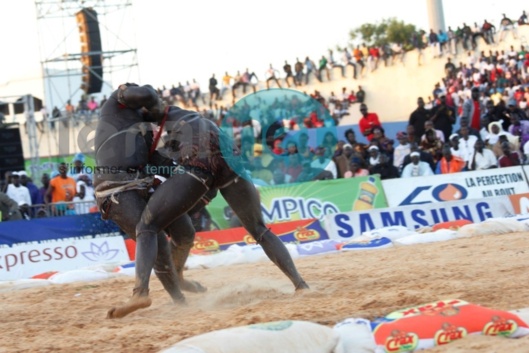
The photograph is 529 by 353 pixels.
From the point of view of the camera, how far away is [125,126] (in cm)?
720

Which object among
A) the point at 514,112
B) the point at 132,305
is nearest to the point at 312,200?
the point at 514,112

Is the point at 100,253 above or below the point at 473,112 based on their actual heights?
below

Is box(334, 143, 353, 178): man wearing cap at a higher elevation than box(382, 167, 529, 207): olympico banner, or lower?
higher

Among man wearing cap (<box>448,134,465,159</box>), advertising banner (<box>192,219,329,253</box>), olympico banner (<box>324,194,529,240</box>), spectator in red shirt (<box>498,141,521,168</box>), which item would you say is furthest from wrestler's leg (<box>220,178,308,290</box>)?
man wearing cap (<box>448,134,465,159</box>)

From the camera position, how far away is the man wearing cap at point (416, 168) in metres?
16.8

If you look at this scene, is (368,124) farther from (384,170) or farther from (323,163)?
(323,163)

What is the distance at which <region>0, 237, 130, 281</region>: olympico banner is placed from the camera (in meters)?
13.4

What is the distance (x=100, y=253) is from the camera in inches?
548

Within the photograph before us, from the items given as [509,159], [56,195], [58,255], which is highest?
[56,195]

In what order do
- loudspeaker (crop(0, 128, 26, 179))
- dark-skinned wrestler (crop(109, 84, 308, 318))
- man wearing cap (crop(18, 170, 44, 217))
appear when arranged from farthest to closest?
loudspeaker (crop(0, 128, 26, 179)) → man wearing cap (crop(18, 170, 44, 217)) → dark-skinned wrestler (crop(109, 84, 308, 318))

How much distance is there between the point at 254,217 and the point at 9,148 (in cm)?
1265

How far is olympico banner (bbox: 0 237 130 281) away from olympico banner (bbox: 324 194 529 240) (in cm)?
341

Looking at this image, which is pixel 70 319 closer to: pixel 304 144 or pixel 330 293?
pixel 330 293

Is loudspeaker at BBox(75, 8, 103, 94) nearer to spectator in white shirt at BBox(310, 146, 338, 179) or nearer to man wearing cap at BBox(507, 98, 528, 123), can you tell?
spectator in white shirt at BBox(310, 146, 338, 179)
